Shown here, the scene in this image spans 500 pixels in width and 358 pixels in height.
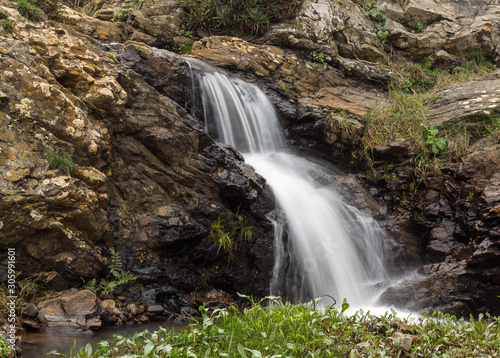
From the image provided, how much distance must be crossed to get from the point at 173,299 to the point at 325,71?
7965 millimetres

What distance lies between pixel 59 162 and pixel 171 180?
5.13 feet

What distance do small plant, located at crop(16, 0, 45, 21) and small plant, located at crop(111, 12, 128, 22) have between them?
223 inches

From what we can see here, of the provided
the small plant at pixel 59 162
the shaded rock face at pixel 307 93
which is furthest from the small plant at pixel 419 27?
the small plant at pixel 59 162

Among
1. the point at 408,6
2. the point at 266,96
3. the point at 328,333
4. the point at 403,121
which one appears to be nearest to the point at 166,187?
Answer: the point at 328,333

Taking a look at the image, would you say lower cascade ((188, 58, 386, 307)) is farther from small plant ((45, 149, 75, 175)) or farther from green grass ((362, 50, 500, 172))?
small plant ((45, 149, 75, 175))

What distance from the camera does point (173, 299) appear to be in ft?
16.0

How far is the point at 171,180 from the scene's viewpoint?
559 centimetres

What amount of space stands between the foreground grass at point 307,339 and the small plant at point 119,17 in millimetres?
10560

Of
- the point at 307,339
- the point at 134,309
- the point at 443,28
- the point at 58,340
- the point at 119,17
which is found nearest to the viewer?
the point at 307,339

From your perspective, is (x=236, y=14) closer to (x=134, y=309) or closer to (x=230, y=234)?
(x=230, y=234)

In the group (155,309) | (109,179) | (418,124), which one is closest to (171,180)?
(109,179)

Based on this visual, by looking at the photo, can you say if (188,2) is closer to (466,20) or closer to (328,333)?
(466,20)

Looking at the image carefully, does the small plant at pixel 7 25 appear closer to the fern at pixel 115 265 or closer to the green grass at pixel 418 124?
the fern at pixel 115 265

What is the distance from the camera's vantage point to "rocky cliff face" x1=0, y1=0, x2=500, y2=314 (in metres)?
4.43
